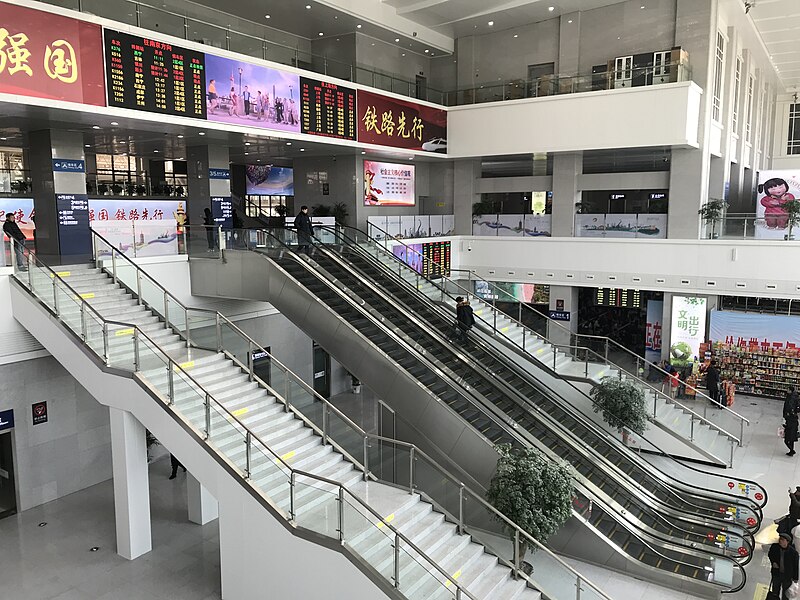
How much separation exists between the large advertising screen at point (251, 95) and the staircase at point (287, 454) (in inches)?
181

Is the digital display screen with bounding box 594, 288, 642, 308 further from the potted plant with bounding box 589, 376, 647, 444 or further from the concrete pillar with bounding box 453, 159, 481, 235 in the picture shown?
the potted plant with bounding box 589, 376, 647, 444

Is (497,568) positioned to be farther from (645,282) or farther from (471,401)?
Result: (645,282)

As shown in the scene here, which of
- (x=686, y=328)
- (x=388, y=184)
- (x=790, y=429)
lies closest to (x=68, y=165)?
(x=388, y=184)

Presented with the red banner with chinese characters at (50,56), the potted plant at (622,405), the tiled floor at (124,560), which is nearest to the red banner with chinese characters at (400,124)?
the red banner with chinese characters at (50,56)

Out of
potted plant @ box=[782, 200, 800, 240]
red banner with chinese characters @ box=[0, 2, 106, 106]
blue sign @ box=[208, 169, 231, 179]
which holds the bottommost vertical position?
potted plant @ box=[782, 200, 800, 240]

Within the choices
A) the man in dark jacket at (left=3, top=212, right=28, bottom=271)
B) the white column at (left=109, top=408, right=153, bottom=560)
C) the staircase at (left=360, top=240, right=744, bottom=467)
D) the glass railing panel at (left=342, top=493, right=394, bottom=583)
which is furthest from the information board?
the glass railing panel at (left=342, top=493, right=394, bottom=583)

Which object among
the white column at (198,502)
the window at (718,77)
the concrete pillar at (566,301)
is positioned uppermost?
the window at (718,77)

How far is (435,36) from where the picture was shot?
21266 mm

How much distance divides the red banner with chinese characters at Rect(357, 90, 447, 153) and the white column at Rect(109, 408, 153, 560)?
413 inches

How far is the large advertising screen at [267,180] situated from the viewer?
2519 centimetres

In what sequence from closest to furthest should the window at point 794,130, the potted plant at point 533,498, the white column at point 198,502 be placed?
the potted plant at point 533,498 → the white column at point 198,502 → the window at point 794,130

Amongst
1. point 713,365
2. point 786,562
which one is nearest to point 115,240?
point 786,562

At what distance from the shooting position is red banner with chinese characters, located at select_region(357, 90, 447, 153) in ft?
57.2

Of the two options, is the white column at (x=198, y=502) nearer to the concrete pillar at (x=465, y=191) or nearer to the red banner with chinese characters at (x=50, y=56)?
the red banner with chinese characters at (x=50, y=56)
